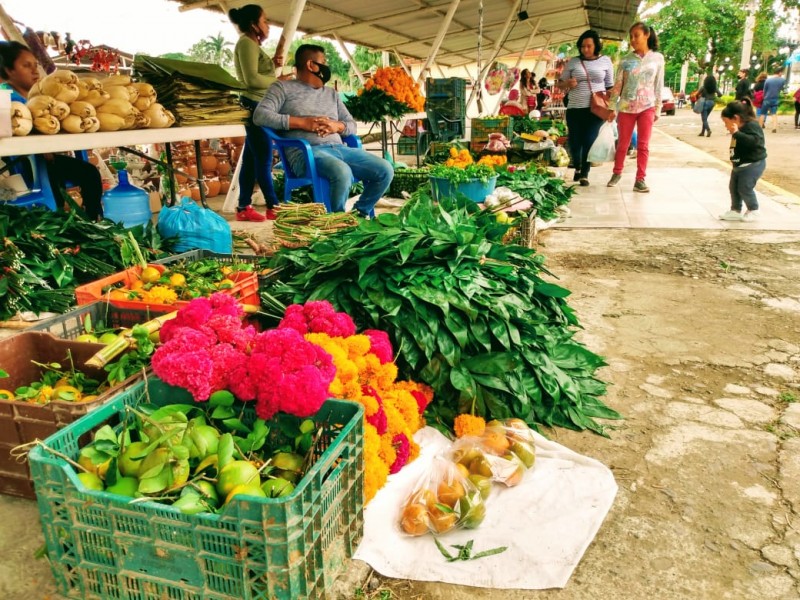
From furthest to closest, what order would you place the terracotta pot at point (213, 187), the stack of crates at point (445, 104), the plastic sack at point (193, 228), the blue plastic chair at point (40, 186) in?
the stack of crates at point (445, 104)
the terracotta pot at point (213, 187)
the blue plastic chair at point (40, 186)
the plastic sack at point (193, 228)

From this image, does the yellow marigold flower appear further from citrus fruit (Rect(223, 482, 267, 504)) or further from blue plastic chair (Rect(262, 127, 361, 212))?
blue plastic chair (Rect(262, 127, 361, 212))

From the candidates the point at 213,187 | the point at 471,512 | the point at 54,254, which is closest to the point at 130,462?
the point at 471,512

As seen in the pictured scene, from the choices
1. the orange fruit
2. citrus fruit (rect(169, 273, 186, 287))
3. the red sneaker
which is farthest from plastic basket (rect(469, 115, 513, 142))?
the orange fruit

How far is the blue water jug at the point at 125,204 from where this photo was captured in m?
4.89

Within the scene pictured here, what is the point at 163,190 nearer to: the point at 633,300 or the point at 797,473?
the point at 633,300

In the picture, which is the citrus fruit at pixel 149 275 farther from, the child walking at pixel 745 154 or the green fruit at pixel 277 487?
the child walking at pixel 745 154

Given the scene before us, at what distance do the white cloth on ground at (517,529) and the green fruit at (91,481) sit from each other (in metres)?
0.73

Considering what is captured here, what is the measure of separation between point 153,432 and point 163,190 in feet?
20.7

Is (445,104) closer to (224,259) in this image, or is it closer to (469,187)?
(469,187)

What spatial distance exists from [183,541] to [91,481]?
0.30 metres

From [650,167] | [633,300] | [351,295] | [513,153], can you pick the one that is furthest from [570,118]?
[351,295]

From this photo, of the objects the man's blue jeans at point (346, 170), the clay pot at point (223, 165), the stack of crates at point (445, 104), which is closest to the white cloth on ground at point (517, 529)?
the man's blue jeans at point (346, 170)

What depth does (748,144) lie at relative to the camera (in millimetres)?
6059

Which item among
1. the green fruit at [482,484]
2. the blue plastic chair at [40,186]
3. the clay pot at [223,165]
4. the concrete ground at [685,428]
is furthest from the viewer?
the clay pot at [223,165]
